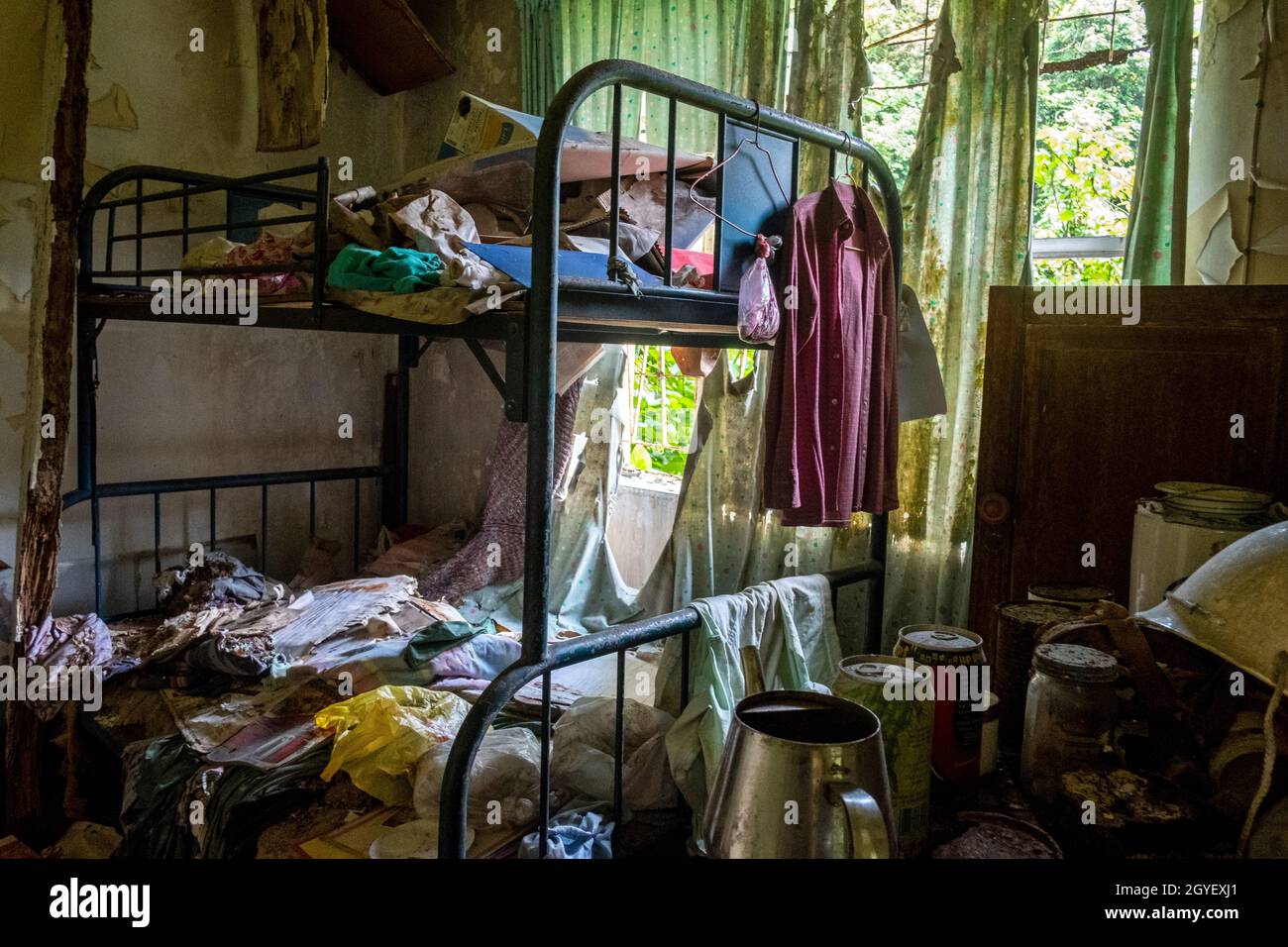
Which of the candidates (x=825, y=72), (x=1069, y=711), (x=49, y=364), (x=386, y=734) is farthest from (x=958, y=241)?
(x=49, y=364)

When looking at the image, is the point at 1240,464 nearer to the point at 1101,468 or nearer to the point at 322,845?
the point at 1101,468

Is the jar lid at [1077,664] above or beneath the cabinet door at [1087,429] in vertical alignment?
beneath

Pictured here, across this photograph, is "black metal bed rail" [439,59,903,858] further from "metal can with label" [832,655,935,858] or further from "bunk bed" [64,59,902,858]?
"metal can with label" [832,655,935,858]

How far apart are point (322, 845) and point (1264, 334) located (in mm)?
2188

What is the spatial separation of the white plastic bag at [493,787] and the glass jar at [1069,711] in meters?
1.12

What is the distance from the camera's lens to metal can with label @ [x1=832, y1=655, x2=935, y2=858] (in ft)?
4.25

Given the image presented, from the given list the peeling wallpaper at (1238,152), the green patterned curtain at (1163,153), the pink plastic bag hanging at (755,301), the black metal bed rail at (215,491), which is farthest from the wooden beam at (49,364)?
the peeling wallpaper at (1238,152)

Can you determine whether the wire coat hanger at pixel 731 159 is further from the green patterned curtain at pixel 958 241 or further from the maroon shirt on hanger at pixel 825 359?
the green patterned curtain at pixel 958 241

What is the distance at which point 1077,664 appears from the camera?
4.29ft

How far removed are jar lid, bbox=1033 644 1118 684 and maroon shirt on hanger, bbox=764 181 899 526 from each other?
35.7 inches

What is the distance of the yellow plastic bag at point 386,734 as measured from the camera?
2.21 meters

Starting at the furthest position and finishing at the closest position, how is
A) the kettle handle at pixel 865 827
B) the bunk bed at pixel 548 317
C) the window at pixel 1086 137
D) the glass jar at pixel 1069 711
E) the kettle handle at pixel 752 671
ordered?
the window at pixel 1086 137
the bunk bed at pixel 548 317
the glass jar at pixel 1069 711
the kettle handle at pixel 752 671
the kettle handle at pixel 865 827

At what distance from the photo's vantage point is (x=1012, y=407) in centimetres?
205

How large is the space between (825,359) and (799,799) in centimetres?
144
